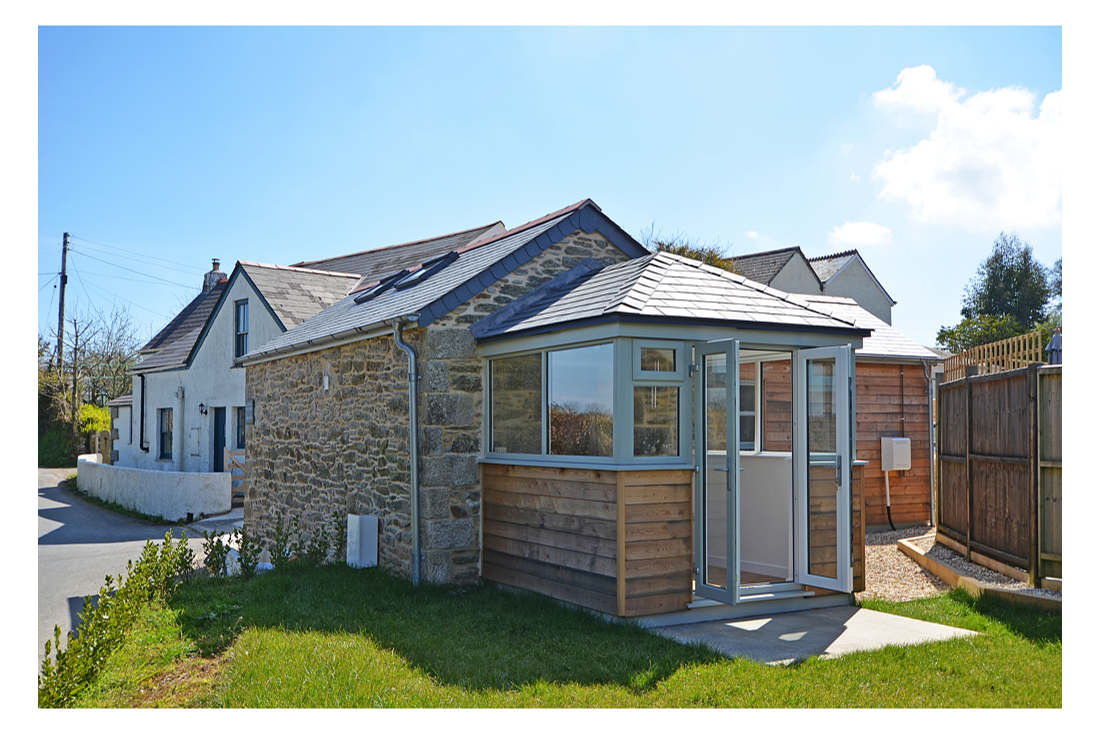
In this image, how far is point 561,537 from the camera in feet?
25.7

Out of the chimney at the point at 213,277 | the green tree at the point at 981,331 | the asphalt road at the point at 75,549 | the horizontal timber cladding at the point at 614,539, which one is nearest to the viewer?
the horizontal timber cladding at the point at 614,539

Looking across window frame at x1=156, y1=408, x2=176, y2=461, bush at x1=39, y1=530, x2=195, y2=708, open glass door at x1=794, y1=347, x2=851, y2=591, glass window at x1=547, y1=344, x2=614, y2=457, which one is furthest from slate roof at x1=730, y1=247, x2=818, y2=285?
bush at x1=39, y1=530, x2=195, y2=708

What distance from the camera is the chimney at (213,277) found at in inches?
1114

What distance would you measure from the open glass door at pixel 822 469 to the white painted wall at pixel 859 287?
2433 cm

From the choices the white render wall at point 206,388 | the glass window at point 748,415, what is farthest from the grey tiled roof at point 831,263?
the glass window at point 748,415

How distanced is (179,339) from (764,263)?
18946 millimetres

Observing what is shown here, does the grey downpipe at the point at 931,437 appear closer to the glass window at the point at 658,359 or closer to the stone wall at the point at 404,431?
the stone wall at the point at 404,431

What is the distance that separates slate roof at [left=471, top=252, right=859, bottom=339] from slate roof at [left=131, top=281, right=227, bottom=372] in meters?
15.4

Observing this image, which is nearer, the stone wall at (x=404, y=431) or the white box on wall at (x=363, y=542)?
the stone wall at (x=404, y=431)

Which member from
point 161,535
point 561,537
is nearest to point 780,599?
point 561,537

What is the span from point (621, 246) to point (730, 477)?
3.78 meters

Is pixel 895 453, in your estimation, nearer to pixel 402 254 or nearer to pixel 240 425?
pixel 240 425

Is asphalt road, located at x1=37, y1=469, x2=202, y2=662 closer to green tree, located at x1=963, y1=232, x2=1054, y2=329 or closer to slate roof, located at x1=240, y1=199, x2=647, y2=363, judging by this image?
slate roof, located at x1=240, y1=199, x2=647, y2=363

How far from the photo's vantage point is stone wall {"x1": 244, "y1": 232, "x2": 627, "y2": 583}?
348 inches
